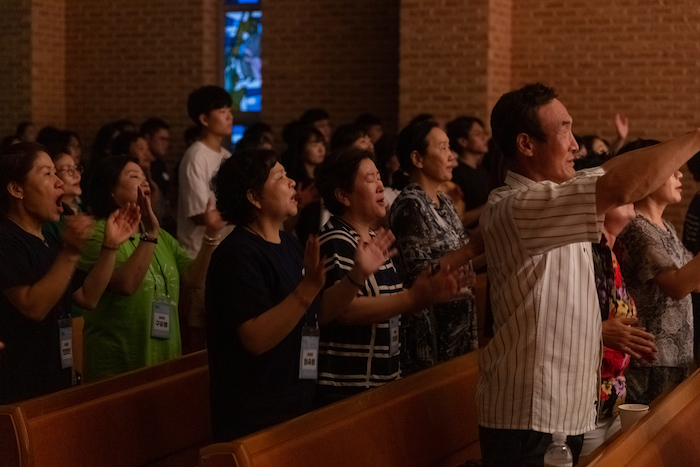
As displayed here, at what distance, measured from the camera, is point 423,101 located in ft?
33.8

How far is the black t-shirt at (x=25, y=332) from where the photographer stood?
3473 millimetres

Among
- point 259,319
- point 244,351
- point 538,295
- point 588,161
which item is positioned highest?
point 588,161

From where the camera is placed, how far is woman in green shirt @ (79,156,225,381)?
411cm

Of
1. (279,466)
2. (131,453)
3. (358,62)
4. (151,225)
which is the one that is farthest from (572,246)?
(358,62)

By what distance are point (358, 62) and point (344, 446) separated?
874 cm

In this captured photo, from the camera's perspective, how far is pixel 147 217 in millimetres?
4254

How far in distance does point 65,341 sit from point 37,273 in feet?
1.03

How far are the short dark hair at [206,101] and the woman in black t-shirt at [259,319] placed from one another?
12.7 feet

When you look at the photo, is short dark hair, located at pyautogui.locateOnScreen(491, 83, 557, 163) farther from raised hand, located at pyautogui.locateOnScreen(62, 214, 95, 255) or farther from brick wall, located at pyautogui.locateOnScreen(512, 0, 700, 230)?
brick wall, located at pyautogui.locateOnScreen(512, 0, 700, 230)

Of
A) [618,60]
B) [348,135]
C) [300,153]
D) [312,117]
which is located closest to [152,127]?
[312,117]

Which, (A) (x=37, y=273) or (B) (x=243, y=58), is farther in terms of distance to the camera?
(B) (x=243, y=58)

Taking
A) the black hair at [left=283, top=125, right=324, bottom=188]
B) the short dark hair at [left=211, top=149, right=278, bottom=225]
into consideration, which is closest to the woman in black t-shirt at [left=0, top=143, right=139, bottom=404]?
the short dark hair at [left=211, top=149, right=278, bottom=225]

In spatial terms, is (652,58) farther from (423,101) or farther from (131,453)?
(131,453)

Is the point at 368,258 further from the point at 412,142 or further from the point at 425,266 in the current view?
the point at 412,142
